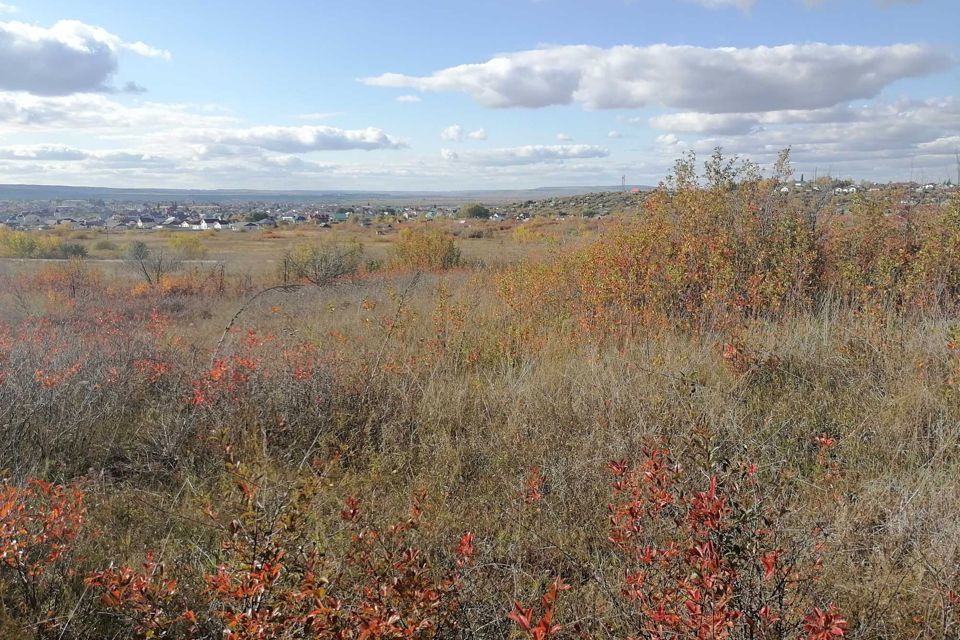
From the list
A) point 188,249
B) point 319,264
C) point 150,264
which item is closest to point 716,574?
point 319,264

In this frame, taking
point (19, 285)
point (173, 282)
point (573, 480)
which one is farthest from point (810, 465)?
point (19, 285)

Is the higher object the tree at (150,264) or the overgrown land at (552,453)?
the tree at (150,264)

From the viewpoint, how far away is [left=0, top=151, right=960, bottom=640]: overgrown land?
2.29m

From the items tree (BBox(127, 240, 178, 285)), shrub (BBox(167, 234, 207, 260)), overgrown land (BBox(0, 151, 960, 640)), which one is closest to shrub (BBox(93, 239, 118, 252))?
shrub (BBox(167, 234, 207, 260))

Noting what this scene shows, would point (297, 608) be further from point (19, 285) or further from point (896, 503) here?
point (19, 285)

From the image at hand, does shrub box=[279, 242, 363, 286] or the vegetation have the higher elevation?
the vegetation

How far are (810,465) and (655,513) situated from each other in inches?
87.4

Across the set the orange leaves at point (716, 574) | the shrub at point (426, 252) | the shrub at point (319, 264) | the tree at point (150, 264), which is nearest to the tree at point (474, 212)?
the tree at point (150, 264)

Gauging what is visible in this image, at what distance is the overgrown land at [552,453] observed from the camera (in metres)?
2.29

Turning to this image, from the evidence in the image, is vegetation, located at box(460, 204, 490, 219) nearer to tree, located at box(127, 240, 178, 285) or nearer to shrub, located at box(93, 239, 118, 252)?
shrub, located at box(93, 239, 118, 252)

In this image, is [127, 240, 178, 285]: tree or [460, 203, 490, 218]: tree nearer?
[127, 240, 178, 285]: tree

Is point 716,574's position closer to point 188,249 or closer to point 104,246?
point 188,249

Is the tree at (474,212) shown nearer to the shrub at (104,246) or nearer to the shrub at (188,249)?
the shrub at (188,249)

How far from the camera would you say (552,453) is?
168 inches
